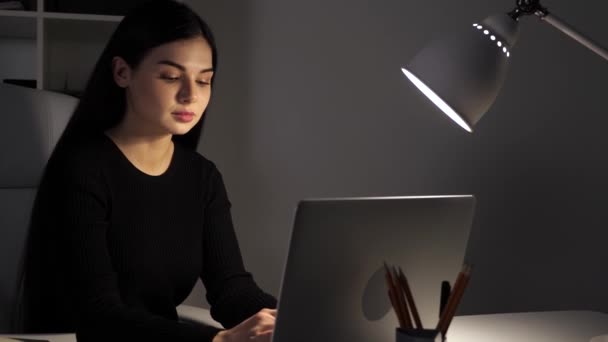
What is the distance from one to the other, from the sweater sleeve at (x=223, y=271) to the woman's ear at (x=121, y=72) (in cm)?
31

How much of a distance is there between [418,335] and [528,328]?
0.56 meters

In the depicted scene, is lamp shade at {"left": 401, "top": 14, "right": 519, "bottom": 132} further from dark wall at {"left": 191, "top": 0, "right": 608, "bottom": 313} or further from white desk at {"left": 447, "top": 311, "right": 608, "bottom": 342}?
dark wall at {"left": 191, "top": 0, "right": 608, "bottom": 313}

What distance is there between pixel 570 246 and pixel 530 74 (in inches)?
24.5

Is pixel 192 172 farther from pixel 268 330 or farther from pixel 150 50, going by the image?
pixel 268 330

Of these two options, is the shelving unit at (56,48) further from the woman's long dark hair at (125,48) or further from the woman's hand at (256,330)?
the woman's hand at (256,330)

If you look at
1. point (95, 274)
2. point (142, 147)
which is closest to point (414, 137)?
point (142, 147)

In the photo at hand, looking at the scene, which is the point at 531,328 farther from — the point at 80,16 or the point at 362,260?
the point at 80,16

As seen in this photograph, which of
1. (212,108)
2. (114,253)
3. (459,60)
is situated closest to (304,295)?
(459,60)

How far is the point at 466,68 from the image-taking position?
1131 millimetres

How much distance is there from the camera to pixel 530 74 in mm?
2797

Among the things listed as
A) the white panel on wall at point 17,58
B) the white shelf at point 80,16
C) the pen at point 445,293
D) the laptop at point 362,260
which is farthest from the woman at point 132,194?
the white panel on wall at point 17,58

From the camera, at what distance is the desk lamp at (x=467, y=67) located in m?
1.13

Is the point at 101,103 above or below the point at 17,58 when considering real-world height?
below

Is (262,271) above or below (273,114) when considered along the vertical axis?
below
